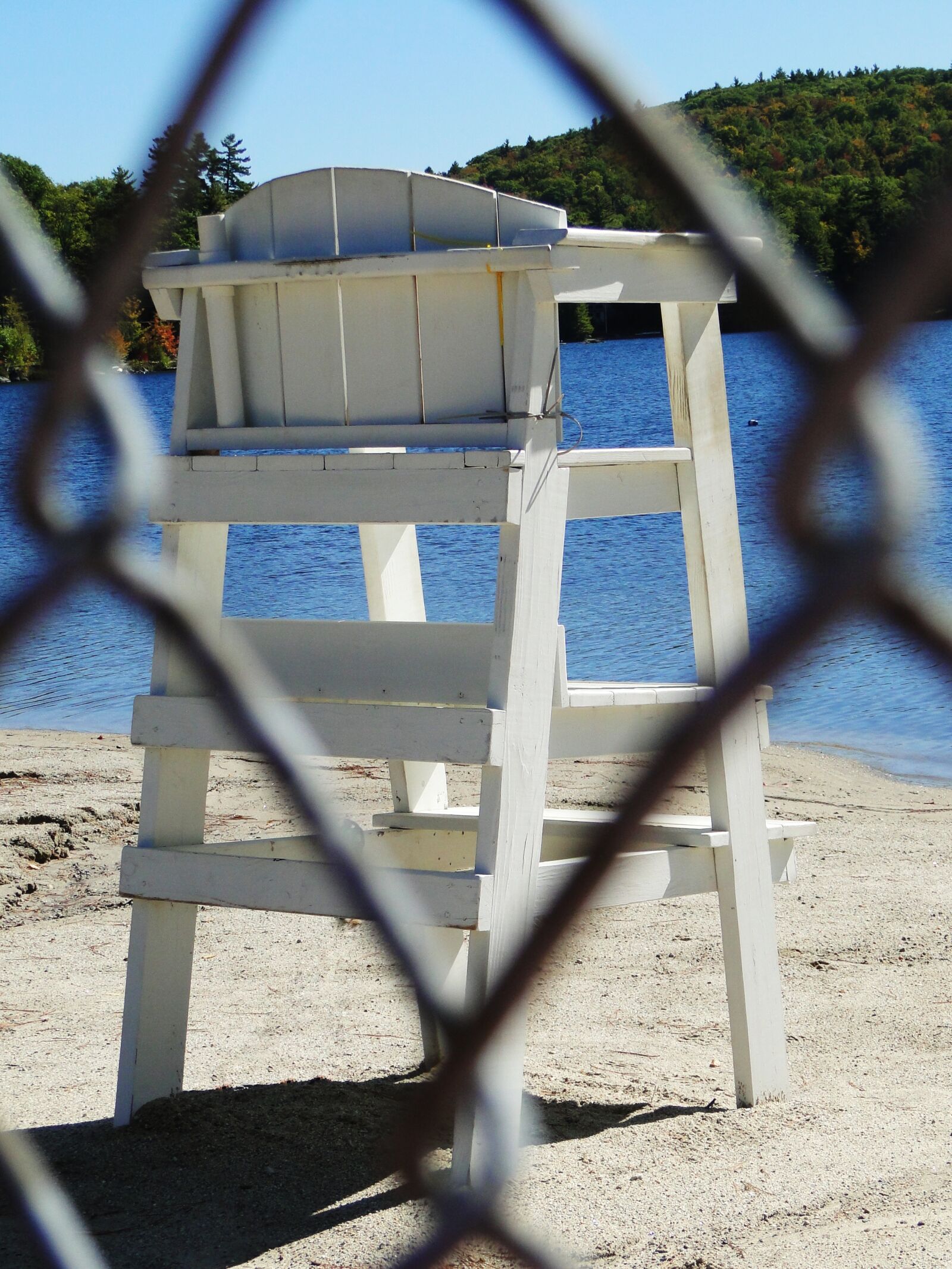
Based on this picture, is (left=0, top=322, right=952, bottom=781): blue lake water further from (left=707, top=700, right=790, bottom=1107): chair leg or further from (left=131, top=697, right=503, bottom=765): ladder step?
(left=131, top=697, right=503, bottom=765): ladder step

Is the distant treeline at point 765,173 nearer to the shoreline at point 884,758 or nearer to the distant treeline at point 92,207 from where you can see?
the distant treeline at point 92,207

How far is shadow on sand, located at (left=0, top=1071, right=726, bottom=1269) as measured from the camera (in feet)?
8.27

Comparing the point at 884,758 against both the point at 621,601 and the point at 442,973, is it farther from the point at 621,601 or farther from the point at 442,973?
the point at 621,601

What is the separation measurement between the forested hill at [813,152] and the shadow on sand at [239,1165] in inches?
78.4

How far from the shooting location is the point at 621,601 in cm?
1438

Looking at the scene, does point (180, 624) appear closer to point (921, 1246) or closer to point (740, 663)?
point (740, 663)

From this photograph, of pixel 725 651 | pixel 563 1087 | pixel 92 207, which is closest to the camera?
pixel 92 207

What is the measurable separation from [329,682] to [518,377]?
841 mm

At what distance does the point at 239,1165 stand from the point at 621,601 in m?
11.8

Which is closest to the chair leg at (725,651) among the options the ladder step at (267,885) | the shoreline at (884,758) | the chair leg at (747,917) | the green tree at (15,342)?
the chair leg at (747,917)

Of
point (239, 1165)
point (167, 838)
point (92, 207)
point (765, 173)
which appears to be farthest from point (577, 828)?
point (92, 207)

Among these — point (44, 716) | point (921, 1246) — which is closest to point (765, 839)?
point (921, 1246)

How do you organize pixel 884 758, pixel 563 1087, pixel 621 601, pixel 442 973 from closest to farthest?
pixel 442 973
pixel 563 1087
pixel 884 758
pixel 621 601

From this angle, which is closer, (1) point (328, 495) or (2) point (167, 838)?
(1) point (328, 495)
